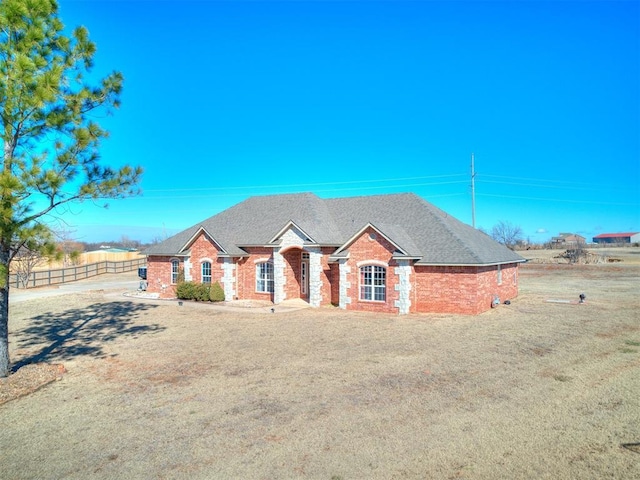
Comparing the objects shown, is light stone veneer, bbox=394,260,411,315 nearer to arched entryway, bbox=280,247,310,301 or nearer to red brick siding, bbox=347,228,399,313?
red brick siding, bbox=347,228,399,313

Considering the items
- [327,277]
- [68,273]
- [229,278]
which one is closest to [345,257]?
[327,277]

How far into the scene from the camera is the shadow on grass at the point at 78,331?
13884mm

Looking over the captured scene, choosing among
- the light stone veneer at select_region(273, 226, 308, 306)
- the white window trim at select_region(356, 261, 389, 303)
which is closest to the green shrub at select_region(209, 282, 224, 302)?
the light stone veneer at select_region(273, 226, 308, 306)

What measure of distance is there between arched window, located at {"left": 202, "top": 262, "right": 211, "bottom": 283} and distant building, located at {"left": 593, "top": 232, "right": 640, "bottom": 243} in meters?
178

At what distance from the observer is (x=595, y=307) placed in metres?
21.4

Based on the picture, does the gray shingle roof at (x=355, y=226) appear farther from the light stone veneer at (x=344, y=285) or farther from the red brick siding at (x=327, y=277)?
the light stone veneer at (x=344, y=285)

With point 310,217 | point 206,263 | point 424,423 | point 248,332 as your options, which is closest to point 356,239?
point 310,217

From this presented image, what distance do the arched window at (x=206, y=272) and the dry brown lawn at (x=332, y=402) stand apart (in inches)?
333

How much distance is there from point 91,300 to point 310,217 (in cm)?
1512

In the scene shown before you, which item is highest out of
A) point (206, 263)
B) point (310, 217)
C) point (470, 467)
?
point (310, 217)

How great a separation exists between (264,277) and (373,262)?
7.69 m

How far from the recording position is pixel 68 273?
42312 mm

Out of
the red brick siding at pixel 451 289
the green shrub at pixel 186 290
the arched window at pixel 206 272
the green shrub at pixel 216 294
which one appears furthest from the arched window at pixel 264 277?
the red brick siding at pixel 451 289

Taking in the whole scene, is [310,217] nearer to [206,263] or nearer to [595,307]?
[206,263]
